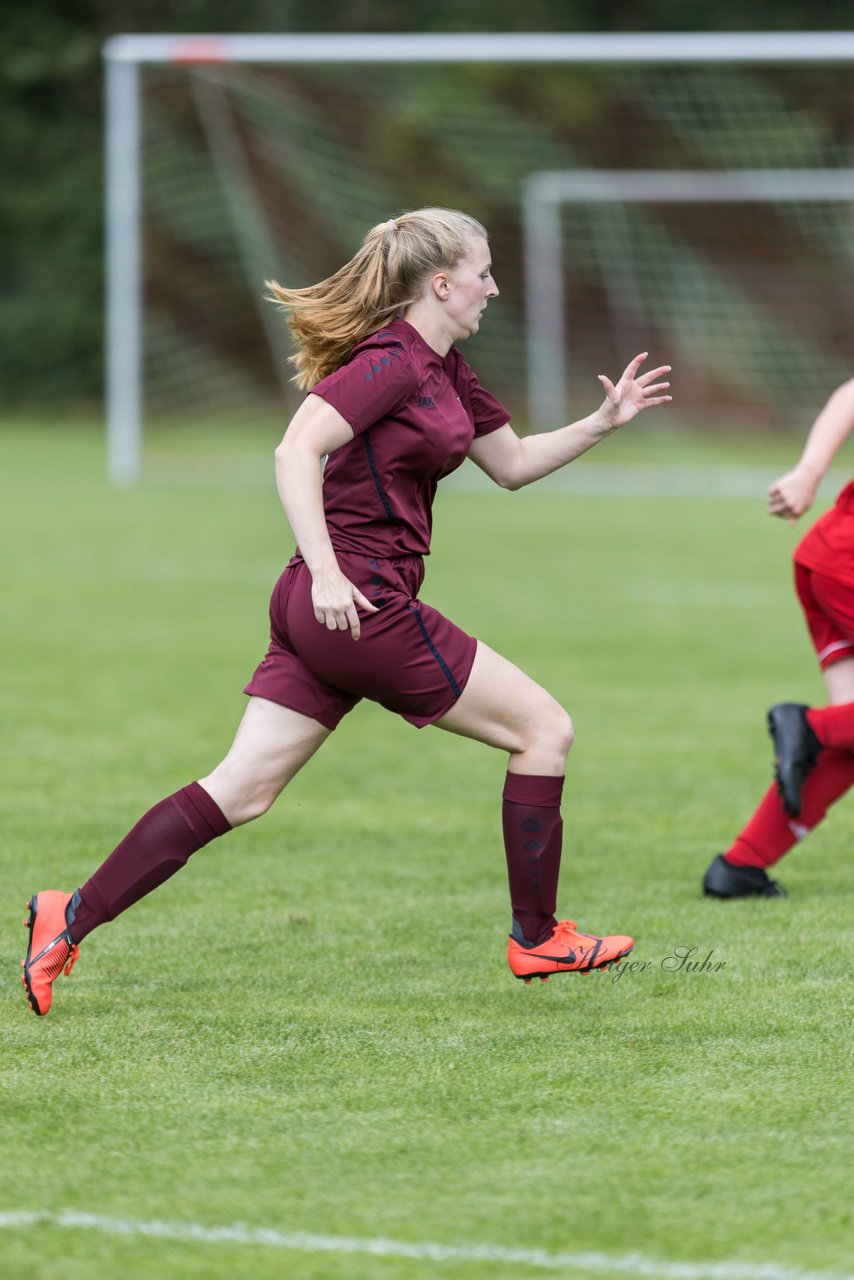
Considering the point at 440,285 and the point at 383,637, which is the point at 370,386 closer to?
the point at 440,285

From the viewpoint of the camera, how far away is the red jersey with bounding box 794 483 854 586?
515 centimetres

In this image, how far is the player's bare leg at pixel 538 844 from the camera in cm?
434

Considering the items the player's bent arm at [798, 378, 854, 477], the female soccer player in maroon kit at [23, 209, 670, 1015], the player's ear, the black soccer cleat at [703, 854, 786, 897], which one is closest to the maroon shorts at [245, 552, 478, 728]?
the female soccer player in maroon kit at [23, 209, 670, 1015]

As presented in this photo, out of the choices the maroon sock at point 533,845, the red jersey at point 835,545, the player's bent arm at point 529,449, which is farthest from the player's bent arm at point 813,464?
the maroon sock at point 533,845

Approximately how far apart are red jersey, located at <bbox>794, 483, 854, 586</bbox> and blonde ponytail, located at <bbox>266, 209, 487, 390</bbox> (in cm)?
142

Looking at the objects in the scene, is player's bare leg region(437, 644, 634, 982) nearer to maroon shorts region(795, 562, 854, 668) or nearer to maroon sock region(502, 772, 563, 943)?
maroon sock region(502, 772, 563, 943)

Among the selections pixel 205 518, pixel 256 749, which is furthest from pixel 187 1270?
pixel 205 518

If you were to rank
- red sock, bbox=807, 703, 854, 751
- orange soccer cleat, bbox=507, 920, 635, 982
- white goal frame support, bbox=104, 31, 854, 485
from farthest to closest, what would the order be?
white goal frame support, bbox=104, 31, 854, 485
red sock, bbox=807, 703, 854, 751
orange soccer cleat, bbox=507, 920, 635, 982

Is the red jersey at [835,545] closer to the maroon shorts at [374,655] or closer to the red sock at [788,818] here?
the red sock at [788,818]

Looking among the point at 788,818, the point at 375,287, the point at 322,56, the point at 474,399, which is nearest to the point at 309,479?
the point at 375,287

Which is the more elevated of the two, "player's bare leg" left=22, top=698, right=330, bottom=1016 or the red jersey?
the red jersey

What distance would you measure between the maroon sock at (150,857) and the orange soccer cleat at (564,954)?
73cm

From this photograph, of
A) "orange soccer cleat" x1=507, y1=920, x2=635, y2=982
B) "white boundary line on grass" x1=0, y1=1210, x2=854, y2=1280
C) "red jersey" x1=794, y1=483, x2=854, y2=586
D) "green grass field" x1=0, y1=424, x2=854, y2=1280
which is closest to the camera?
"white boundary line on grass" x1=0, y1=1210, x2=854, y2=1280

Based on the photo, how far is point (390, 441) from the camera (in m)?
4.14
